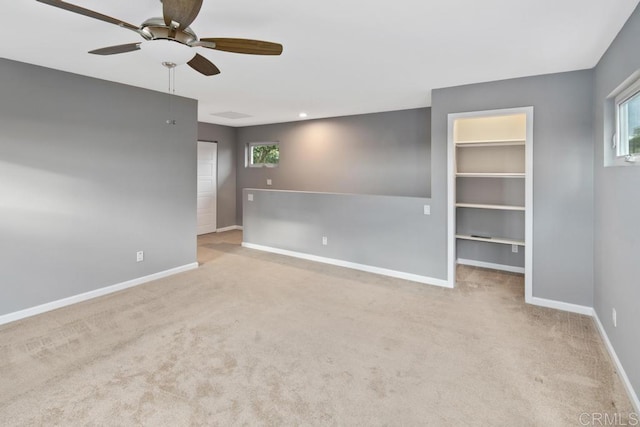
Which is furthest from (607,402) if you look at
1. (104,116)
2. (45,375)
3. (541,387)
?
(104,116)

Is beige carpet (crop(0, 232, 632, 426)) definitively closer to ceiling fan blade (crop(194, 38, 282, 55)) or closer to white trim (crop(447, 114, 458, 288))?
white trim (crop(447, 114, 458, 288))

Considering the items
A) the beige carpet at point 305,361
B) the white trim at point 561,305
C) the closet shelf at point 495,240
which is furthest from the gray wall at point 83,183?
the white trim at point 561,305

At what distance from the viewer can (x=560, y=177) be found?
3.34m

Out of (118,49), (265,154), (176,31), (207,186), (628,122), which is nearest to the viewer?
(176,31)

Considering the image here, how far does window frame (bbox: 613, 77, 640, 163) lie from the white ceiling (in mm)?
435

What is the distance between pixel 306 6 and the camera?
6.81ft

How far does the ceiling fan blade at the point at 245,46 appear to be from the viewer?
2.00 m

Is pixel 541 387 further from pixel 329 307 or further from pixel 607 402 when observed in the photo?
pixel 329 307

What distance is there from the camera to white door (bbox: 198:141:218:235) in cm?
712

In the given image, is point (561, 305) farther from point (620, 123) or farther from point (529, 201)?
point (620, 123)

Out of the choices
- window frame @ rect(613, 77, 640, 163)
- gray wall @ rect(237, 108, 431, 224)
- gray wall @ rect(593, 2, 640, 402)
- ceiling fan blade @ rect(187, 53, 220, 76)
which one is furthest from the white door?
window frame @ rect(613, 77, 640, 163)

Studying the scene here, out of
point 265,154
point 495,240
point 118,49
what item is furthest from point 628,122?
point 265,154

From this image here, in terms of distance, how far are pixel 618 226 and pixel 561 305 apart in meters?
1.36

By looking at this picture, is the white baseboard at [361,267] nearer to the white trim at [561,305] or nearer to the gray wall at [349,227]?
the gray wall at [349,227]
